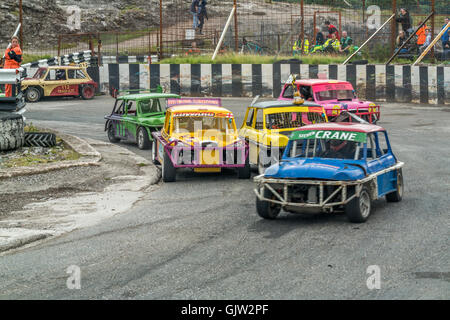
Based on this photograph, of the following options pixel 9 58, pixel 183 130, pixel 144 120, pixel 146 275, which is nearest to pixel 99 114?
pixel 9 58

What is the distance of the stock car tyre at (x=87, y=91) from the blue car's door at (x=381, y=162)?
62.7 ft

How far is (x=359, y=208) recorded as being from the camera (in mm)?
9250

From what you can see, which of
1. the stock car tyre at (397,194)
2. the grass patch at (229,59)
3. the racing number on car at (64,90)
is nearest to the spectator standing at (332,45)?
the grass patch at (229,59)

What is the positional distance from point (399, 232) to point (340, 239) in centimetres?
83

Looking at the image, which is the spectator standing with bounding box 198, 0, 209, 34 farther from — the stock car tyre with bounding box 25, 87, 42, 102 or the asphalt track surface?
the asphalt track surface

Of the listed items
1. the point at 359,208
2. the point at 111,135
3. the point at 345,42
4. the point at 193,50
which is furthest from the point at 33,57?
the point at 359,208

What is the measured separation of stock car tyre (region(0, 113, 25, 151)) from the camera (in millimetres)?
14422

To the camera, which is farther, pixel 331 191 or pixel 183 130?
pixel 183 130

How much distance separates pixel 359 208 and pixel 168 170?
15.5 ft

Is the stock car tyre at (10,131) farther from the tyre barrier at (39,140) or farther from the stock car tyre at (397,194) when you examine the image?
the stock car tyre at (397,194)

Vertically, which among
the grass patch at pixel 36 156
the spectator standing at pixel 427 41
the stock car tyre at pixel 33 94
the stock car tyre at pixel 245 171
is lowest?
the stock car tyre at pixel 245 171

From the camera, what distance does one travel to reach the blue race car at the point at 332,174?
935 centimetres

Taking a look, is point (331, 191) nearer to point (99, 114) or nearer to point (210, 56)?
point (99, 114)

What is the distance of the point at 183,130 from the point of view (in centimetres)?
1387
